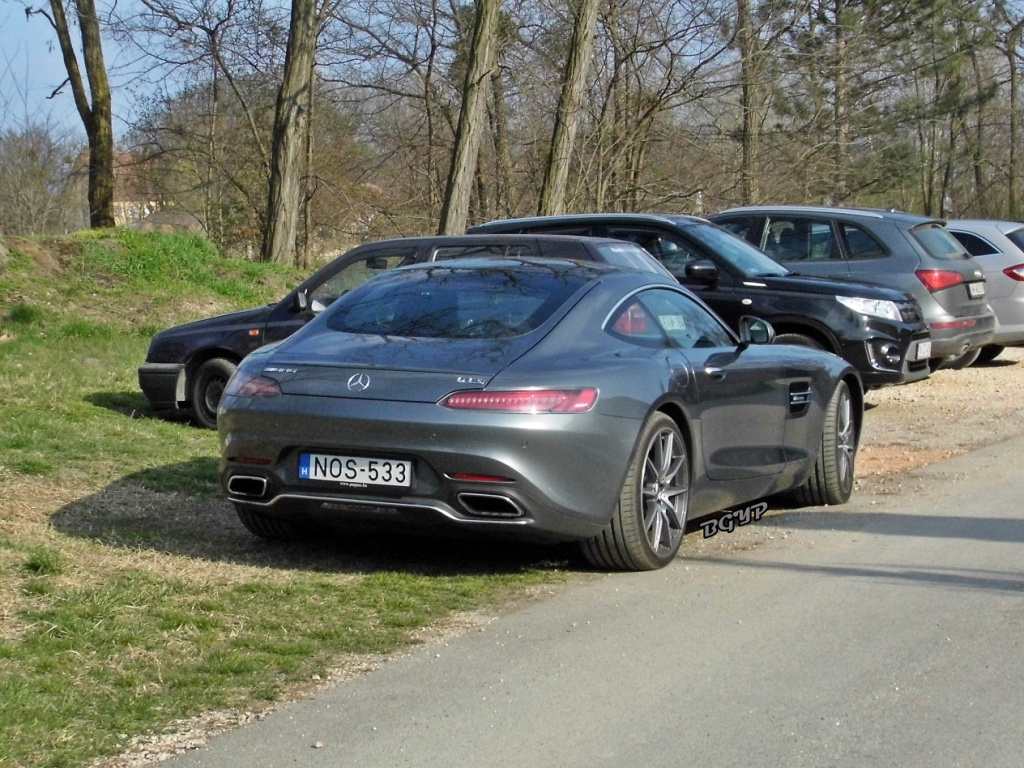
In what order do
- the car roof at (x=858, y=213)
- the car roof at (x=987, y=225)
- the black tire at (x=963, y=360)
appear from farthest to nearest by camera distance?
the car roof at (x=987, y=225) → the black tire at (x=963, y=360) → the car roof at (x=858, y=213)

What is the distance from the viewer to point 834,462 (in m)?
8.13

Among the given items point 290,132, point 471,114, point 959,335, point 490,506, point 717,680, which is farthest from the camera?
point 290,132

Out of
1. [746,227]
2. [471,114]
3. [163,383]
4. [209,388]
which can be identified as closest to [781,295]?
[746,227]

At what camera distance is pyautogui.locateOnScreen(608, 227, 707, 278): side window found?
12109 millimetres

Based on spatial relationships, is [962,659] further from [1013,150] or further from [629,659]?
[1013,150]

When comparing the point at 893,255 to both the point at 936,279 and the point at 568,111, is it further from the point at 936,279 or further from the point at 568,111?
the point at 568,111

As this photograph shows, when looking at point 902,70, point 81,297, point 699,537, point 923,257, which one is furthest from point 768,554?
point 902,70

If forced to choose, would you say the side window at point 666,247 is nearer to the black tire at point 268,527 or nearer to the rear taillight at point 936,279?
the rear taillight at point 936,279

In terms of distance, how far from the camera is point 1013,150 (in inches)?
1966

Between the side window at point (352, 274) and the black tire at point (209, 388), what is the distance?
937 millimetres

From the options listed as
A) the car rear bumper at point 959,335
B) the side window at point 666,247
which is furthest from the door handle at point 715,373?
the car rear bumper at point 959,335

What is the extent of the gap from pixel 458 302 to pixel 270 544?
151 cm

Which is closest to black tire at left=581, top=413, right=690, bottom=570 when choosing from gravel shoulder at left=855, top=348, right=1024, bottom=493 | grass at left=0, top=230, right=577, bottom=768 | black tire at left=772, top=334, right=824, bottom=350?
grass at left=0, top=230, right=577, bottom=768

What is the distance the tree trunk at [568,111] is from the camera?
62.4 feet
